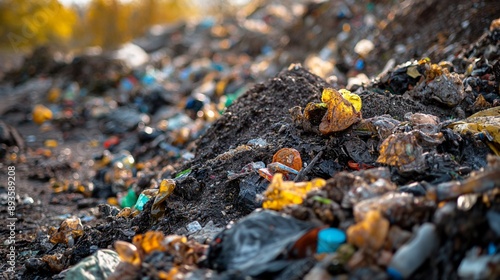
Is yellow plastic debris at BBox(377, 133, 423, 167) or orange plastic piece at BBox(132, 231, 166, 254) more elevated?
orange plastic piece at BBox(132, 231, 166, 254)

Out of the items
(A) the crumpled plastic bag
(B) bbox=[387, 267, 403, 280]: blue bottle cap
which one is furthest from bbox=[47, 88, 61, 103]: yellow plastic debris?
(B) bbox=[387, 267, 403, 280]: blue bottle cap

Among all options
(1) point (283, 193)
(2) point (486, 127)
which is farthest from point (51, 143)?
(2) point (486, 127)

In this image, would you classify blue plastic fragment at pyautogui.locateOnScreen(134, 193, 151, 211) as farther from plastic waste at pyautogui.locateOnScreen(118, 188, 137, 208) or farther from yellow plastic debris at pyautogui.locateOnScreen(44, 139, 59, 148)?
yellow plastic debris at pyautogui.locateOnScreen(44, 139, 59, 148)

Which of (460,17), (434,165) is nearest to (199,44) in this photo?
(460,17)

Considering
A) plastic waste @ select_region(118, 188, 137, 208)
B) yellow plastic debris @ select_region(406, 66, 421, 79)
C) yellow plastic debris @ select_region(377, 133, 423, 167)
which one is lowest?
plastic waste @ select_region(118, 188, 137, 208)

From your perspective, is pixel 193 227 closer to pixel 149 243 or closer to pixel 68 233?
pixel 149 243

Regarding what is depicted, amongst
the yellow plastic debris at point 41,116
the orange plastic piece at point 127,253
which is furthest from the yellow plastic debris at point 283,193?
the yellow plastic debris at point 41,116
